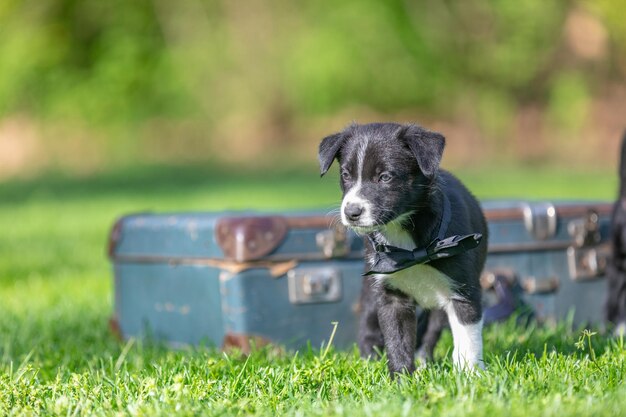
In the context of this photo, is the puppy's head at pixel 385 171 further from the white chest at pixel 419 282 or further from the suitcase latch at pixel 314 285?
the suitcase latch at pixel 314 285

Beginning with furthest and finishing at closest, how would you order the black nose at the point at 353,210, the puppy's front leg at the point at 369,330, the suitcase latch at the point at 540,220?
the suitcase latch at the point at 540,220, the puppy's front leg at the point at 369,330, the black nose at the point at 353,210

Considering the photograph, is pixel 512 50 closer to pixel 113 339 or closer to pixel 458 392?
pixel 113 339

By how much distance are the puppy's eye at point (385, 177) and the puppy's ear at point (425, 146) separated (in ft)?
0.44

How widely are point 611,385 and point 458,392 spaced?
0.62 m

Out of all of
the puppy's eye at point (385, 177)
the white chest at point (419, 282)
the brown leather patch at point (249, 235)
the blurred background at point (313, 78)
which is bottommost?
the white chest at point (419, 282)

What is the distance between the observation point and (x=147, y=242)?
5723 millimetres

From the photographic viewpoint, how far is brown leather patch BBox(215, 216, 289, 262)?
198 inches

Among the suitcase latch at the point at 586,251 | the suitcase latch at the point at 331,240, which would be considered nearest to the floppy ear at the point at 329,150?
the suitcase latch at the point at 331,240

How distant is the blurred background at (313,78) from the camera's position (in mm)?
28953

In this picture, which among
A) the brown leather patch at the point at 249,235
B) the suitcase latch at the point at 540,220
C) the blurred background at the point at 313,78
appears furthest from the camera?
the blurred background at the point at 313,78

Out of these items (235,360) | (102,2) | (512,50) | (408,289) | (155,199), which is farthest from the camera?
(102,2)

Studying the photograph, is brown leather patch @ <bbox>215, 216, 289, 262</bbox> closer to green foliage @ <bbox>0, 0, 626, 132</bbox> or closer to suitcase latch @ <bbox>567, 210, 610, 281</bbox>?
suitcase latch @ <bbox>567, 210, 610, 281</bbox>

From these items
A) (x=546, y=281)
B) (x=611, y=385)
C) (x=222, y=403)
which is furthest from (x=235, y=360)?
(x=546, y=281)

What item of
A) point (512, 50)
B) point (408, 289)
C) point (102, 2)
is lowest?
point (408, 289)
